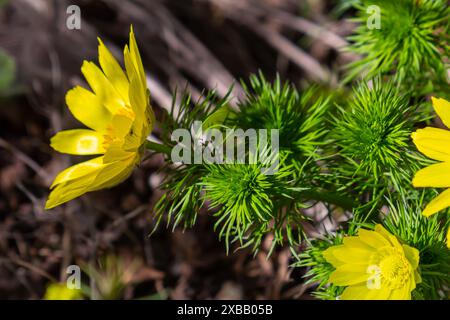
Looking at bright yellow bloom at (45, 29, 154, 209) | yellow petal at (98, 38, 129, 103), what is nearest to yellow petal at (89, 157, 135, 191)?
bright yellow bloom at (45, 29, 154, 209)

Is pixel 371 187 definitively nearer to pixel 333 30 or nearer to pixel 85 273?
pixel 85 273

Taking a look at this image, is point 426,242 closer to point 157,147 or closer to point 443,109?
point 443,109

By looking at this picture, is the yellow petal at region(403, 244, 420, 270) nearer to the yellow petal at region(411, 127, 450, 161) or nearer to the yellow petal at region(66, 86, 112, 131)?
the yellow petal at region(411, 127, 450, 161)

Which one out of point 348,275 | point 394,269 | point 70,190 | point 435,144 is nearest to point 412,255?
point 394,269

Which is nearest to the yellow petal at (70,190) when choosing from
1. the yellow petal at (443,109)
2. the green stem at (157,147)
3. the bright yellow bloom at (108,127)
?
the bright yellow bloom at (108,127)

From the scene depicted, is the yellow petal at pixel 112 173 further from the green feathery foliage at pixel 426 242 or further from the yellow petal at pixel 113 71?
the green feathery foliage at pixel 426 242

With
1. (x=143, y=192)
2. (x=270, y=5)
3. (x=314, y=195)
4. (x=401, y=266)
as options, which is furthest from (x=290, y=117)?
(x=270, y=5)

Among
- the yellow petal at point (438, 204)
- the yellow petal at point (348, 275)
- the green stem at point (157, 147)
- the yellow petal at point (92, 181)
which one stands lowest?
the yellow petal at point (348, 275)
